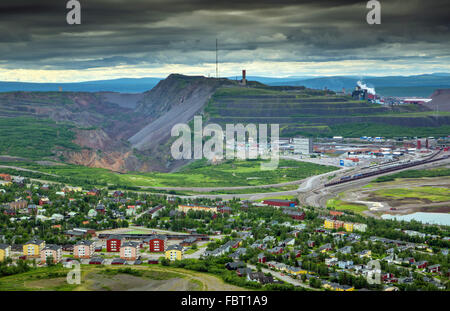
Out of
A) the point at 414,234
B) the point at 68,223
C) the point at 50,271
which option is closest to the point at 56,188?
the point at 68,223

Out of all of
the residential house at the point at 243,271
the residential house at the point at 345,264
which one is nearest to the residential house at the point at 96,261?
the residential house at the point at 243,271

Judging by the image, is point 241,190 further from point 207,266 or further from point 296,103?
point 296,103

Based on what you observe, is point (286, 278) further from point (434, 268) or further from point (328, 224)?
point (328, 224)

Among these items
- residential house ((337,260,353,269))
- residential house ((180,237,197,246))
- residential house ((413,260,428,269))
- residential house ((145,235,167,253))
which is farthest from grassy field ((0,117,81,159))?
residential house ((413,260,428,269))

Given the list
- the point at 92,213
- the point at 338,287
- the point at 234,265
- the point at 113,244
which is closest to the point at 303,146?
the point at 92,213

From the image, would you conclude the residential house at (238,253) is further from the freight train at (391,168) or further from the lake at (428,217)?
the freight train at (391,168)
